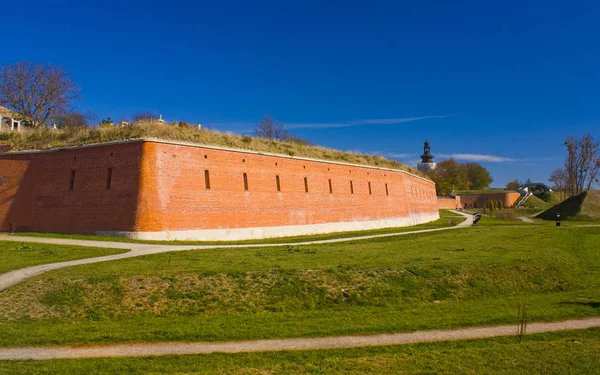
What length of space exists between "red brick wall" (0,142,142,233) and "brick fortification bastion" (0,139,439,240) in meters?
0.05

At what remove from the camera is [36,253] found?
53.8 feet

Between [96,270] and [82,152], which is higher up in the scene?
[82,152]

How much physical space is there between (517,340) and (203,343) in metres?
6.20

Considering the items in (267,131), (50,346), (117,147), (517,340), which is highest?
(267,131)

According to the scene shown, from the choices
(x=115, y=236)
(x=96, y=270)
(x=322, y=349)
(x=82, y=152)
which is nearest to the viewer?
(x=322, y=349)

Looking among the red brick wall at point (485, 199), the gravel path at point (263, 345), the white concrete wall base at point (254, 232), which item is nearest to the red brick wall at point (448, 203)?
the red brick wall at point (485, 199)

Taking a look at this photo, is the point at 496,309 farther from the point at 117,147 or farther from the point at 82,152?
the point at 82,152

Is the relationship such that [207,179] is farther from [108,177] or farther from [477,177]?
[477,177]

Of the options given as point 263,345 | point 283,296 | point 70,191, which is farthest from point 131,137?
point 263,345

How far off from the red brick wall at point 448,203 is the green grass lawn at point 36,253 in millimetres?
71149

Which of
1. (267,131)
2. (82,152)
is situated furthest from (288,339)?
(267,131)

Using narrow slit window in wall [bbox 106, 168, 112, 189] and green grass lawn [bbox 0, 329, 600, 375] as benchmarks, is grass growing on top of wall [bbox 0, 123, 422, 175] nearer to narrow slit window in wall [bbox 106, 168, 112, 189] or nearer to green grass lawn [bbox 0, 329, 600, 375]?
narrow slit window in wall [bbox 106, 168, 112, 189]

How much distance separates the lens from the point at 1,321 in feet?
32.0

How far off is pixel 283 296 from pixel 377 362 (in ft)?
15.7
